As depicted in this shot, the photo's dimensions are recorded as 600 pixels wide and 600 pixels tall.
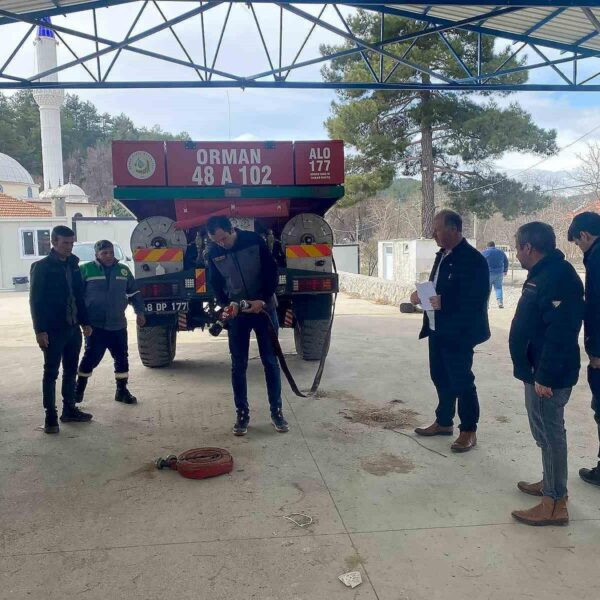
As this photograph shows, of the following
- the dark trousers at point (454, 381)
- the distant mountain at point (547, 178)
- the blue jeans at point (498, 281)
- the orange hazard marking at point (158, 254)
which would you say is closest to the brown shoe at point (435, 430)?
the dark trousers at point (454, 381)

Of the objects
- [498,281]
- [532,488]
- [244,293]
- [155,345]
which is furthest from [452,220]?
[498,281]

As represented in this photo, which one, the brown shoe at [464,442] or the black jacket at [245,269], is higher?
the black jacket at [245,269]

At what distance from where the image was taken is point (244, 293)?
15.9 feet

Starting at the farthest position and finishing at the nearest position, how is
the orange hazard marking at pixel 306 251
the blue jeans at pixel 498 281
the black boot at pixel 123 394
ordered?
the blue jeans at pixel 498 281 < the orange hazard marking at pixel 306 251 < the black boot at pixel 123 394

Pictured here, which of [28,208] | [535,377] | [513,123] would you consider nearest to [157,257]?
[535,377]

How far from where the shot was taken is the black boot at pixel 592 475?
3.72 m

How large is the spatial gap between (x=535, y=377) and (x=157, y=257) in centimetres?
469

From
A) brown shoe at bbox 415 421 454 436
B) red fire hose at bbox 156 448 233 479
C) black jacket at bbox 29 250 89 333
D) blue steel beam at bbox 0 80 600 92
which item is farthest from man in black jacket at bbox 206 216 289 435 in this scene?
blue steel beam at bbox 0 80 600 92

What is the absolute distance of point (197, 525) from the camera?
3260mm

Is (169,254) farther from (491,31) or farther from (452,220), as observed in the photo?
(491,31)

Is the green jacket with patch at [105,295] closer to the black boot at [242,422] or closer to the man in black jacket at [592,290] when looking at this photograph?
the black boot at [242,422]

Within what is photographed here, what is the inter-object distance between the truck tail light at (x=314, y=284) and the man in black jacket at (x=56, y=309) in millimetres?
2576

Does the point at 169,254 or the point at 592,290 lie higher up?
the point at 169,254

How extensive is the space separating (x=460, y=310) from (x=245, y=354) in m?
1.83
